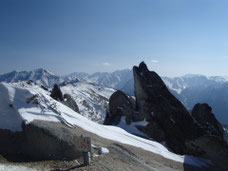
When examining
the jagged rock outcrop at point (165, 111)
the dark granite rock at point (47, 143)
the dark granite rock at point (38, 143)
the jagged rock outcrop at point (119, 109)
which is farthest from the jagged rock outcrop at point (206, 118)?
the dark granite rock at point (38, 143)

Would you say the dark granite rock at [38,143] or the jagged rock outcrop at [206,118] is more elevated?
the dark granite rock at [38,143]

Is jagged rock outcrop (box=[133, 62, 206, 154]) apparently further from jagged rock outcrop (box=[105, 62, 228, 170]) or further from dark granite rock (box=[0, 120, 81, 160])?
dark granite rock (box=[0, 120, 81, 160])

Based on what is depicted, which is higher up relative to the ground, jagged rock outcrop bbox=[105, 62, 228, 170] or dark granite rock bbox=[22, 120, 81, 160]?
dark granite rock bbox=[22, 120, 81, 160]

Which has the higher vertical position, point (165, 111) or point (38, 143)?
point (38, 143)

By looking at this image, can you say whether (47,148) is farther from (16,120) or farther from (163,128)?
(163,128)

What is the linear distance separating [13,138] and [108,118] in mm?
43873

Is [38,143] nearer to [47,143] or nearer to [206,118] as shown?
[47,143]

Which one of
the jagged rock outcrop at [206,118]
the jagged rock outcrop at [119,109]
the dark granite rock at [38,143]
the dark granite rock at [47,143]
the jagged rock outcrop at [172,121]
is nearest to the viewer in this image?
the dark granite rock at [38,143]

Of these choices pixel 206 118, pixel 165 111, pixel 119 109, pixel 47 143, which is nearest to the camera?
pixel 47 143

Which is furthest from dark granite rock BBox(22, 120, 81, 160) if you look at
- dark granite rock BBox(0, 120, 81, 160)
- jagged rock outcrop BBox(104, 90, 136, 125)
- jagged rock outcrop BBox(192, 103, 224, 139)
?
jagged rock outcrop BBox(192, 103, 224, 139)

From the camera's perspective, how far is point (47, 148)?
40.2ft

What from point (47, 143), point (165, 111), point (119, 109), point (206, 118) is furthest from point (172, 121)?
point (47, 143)

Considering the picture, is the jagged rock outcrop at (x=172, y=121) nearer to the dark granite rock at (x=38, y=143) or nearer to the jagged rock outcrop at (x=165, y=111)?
the jagged rock outcrop at (x=165, y=111)

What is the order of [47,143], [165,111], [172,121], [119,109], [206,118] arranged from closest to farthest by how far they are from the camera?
[47,143] < [172,121] < [165,111] < [206,118] < [119,109]
